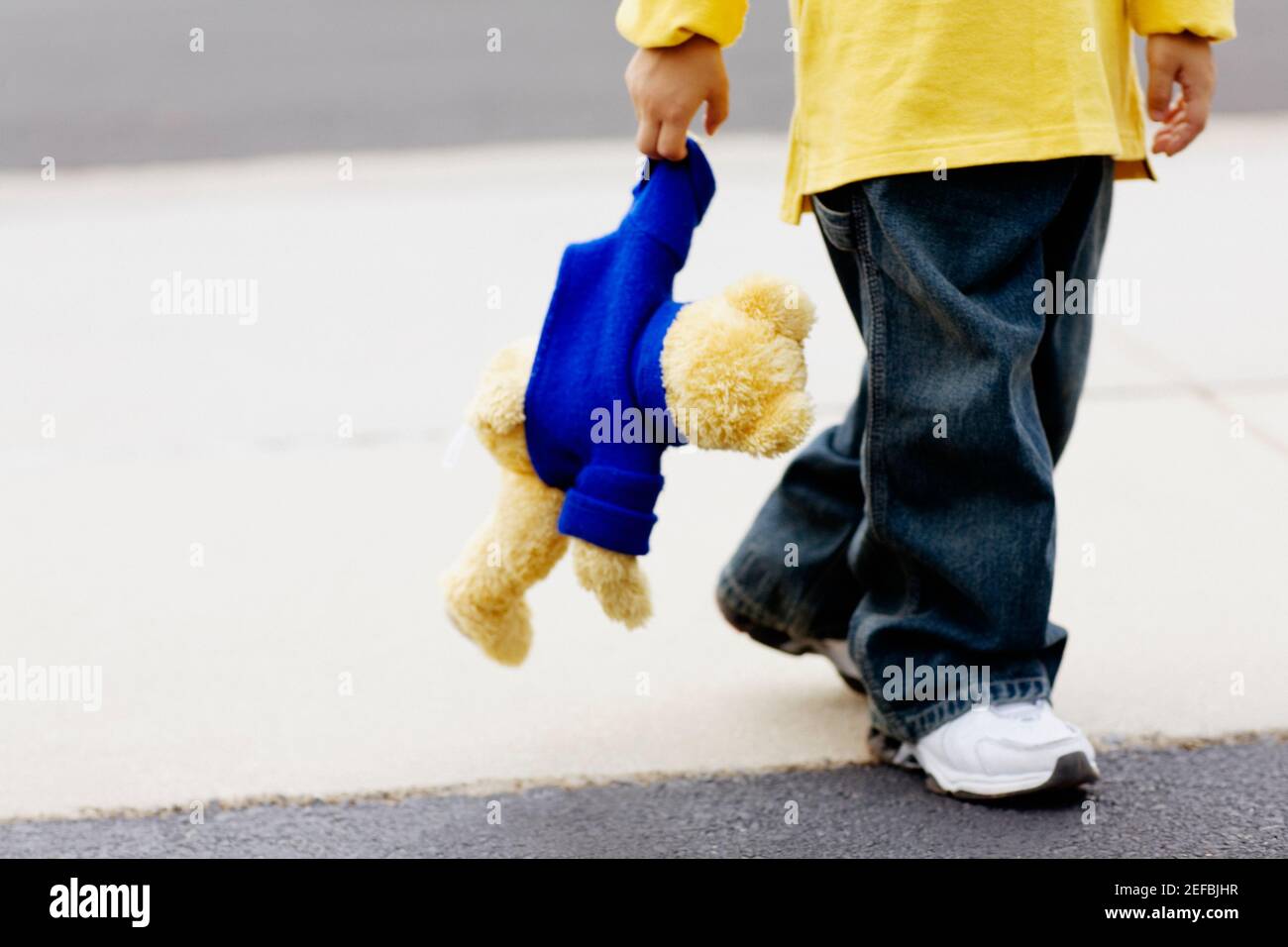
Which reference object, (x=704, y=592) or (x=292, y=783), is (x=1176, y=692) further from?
(x=292, y=783)

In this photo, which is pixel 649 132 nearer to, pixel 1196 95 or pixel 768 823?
pixel 1196 95

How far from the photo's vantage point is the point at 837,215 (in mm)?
2098

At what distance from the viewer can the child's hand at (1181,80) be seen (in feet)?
7.06

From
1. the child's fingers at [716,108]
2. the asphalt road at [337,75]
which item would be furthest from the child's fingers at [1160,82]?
the asphalt road at [337,75]

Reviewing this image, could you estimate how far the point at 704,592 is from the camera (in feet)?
9.55

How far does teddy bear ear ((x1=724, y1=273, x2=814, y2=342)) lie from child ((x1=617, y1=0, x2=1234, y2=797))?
6.7 inches

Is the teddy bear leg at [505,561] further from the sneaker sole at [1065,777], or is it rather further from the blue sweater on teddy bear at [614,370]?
the sneaker sole at [1065,777]

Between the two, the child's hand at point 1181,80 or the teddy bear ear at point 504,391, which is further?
the child's hand at point 1181,80

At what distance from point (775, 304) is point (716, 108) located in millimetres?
332

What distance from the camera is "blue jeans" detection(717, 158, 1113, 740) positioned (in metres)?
2.02

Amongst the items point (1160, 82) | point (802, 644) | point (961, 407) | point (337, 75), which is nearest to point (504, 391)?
point (961, 407)

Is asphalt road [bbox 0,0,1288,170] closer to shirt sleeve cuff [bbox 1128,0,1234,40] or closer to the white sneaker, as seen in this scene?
shirt sleeve cuff [bbox 1128,0,1234,40]
